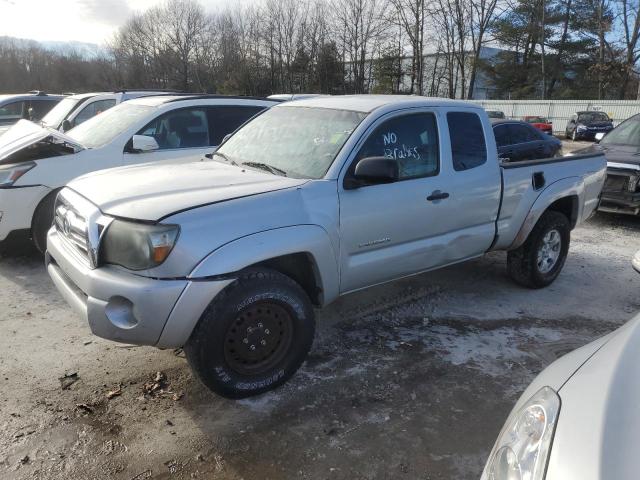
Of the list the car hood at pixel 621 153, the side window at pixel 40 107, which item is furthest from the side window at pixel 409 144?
the side window at pixel 40 107

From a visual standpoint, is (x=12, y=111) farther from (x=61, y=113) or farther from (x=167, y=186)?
(x=167, y=186)

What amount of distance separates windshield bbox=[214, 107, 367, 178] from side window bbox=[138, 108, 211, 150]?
2244 mm

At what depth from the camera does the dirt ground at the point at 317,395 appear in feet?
9.07

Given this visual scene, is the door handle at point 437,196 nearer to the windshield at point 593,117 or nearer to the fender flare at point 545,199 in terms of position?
the fender flare at point 545,199

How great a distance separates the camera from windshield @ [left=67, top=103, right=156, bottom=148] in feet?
20.3

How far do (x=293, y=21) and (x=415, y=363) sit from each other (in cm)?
5091

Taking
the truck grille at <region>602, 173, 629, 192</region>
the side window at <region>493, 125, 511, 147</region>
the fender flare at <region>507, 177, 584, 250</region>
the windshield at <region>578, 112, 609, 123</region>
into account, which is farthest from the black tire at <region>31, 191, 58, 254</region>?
the windshield at <region>578, 112, 609, 123</region>

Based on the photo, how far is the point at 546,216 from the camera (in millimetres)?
5273

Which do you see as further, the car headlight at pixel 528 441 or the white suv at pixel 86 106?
the white suv at pixel 86 106

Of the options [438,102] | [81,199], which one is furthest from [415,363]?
[81,199]

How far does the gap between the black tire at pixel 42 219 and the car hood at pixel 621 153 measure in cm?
732

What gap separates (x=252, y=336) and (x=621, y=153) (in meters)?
7.92

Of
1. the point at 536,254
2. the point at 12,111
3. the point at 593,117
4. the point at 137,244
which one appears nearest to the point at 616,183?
the point at 536,254

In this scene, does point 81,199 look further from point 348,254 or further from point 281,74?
point 281,74
